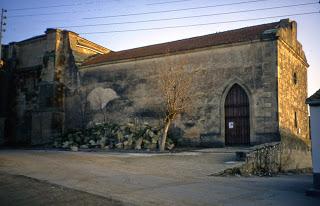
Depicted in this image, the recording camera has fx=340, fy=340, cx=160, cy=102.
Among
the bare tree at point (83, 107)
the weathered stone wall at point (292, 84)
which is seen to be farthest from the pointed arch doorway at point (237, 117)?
the bare tree at point (83, 107)

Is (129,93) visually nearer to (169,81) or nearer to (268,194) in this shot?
(169,81)

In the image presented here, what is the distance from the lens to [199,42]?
20.8 metres

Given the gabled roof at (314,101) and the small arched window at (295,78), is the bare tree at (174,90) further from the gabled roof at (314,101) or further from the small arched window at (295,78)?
the gabled roof at (314,101)

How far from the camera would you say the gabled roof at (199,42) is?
18639mm

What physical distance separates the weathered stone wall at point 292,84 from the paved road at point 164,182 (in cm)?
561

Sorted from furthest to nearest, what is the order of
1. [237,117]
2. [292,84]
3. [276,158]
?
[292,84], [237,117], [276,158]

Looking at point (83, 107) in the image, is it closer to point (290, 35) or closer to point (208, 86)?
point (208, 86)

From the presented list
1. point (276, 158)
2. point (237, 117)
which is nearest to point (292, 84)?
point (237, 117)

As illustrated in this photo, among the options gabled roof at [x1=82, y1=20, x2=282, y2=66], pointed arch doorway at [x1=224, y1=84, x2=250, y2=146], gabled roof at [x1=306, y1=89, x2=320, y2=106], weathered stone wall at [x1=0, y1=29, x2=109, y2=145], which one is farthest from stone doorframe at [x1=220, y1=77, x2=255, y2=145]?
weathered stone wall at [x1=0, y1=29, x2=109, y2=145]

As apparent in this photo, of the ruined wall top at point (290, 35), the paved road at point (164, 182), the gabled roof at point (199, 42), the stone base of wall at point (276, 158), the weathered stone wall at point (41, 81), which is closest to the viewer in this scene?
the paved road at point (164, 182)

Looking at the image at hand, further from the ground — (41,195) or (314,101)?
(314,101)

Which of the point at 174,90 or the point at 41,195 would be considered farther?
the point at 174,90

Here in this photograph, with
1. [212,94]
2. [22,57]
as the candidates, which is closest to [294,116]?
[212,94]

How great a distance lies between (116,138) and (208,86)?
243 inches
